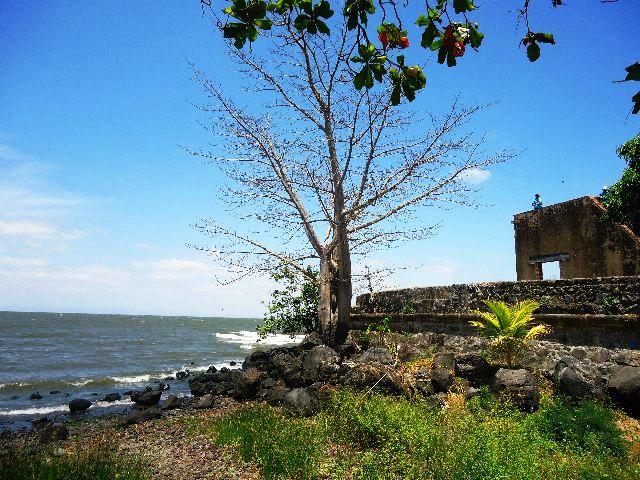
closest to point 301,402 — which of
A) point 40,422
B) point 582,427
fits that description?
point 582,427

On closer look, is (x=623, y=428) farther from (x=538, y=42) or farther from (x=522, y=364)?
(x=538, y=42)

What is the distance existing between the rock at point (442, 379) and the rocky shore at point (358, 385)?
21 millimetres

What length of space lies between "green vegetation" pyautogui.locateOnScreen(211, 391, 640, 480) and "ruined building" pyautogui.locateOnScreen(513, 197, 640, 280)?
10114mm

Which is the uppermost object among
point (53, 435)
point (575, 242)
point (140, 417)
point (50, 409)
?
point (575, 242)

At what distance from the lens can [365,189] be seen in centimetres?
1416

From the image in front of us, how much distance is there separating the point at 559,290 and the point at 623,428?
319 centimetres

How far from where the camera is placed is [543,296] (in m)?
9.99

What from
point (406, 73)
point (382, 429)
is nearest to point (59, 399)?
point (382, 429)

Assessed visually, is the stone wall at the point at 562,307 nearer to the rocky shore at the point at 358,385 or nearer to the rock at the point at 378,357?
the rocky shore at the point at 358,385

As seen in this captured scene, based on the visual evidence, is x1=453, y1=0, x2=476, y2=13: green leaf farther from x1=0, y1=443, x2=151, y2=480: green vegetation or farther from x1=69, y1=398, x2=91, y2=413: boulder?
x1=69, y1=398, x2=91, y2=413: boulder

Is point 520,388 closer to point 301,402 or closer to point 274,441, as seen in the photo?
point 301,402

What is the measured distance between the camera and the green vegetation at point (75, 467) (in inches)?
235

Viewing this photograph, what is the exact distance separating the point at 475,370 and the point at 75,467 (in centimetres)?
773

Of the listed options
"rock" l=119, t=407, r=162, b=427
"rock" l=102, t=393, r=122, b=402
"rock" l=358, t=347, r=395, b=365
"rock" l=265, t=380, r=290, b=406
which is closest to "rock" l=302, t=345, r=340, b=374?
"rock" l=265, t=380, r=290, b=406
